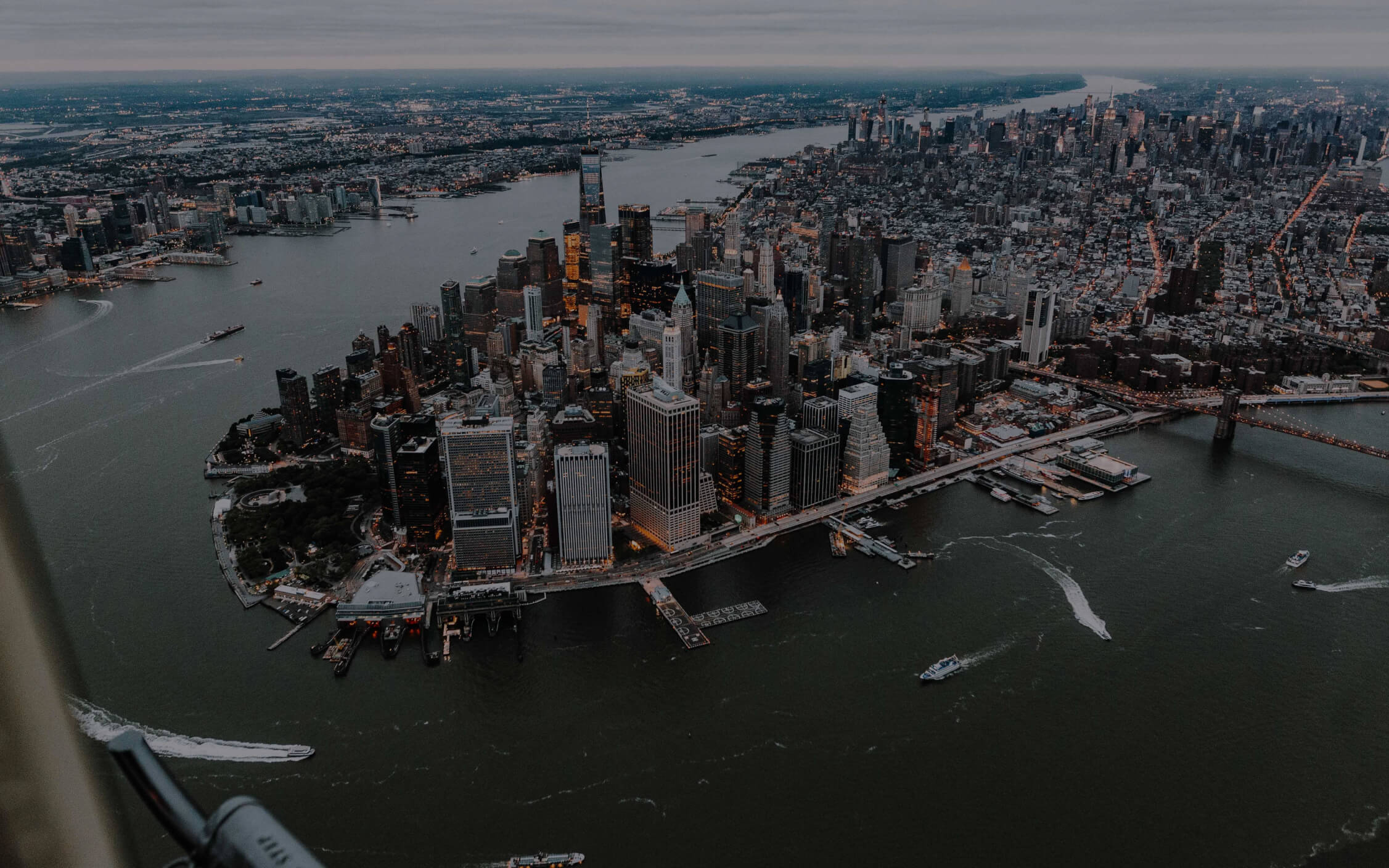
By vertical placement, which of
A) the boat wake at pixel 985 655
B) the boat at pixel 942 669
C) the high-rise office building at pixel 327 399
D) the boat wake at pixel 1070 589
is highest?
the high-rise office building at pixel 327 399

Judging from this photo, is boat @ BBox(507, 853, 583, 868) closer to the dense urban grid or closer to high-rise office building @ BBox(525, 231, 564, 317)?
the dense urban grid

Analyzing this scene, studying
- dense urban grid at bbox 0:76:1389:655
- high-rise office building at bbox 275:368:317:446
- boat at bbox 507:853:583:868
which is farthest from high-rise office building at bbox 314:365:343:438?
boat at bbox 507:853:583:868

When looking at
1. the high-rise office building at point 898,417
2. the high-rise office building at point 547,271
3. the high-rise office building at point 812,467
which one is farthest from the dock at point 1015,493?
the high-rise office building at point 547,271

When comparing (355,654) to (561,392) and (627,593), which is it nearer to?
(627,593)

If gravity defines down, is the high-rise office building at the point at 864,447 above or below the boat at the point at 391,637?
above

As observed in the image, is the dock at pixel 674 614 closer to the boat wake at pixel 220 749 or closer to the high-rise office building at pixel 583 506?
the high-rise office building at pixel 583 506

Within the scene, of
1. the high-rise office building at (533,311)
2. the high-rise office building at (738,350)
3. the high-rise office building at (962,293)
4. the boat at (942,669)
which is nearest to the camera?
the boat at (942,669)

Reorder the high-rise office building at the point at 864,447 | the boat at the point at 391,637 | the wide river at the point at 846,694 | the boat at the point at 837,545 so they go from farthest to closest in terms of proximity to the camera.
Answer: the high-rise office building at the point at 864,447, the boat at the point at 837,545, the boat at the point at 391,637, the wide river at the point at 846,694
